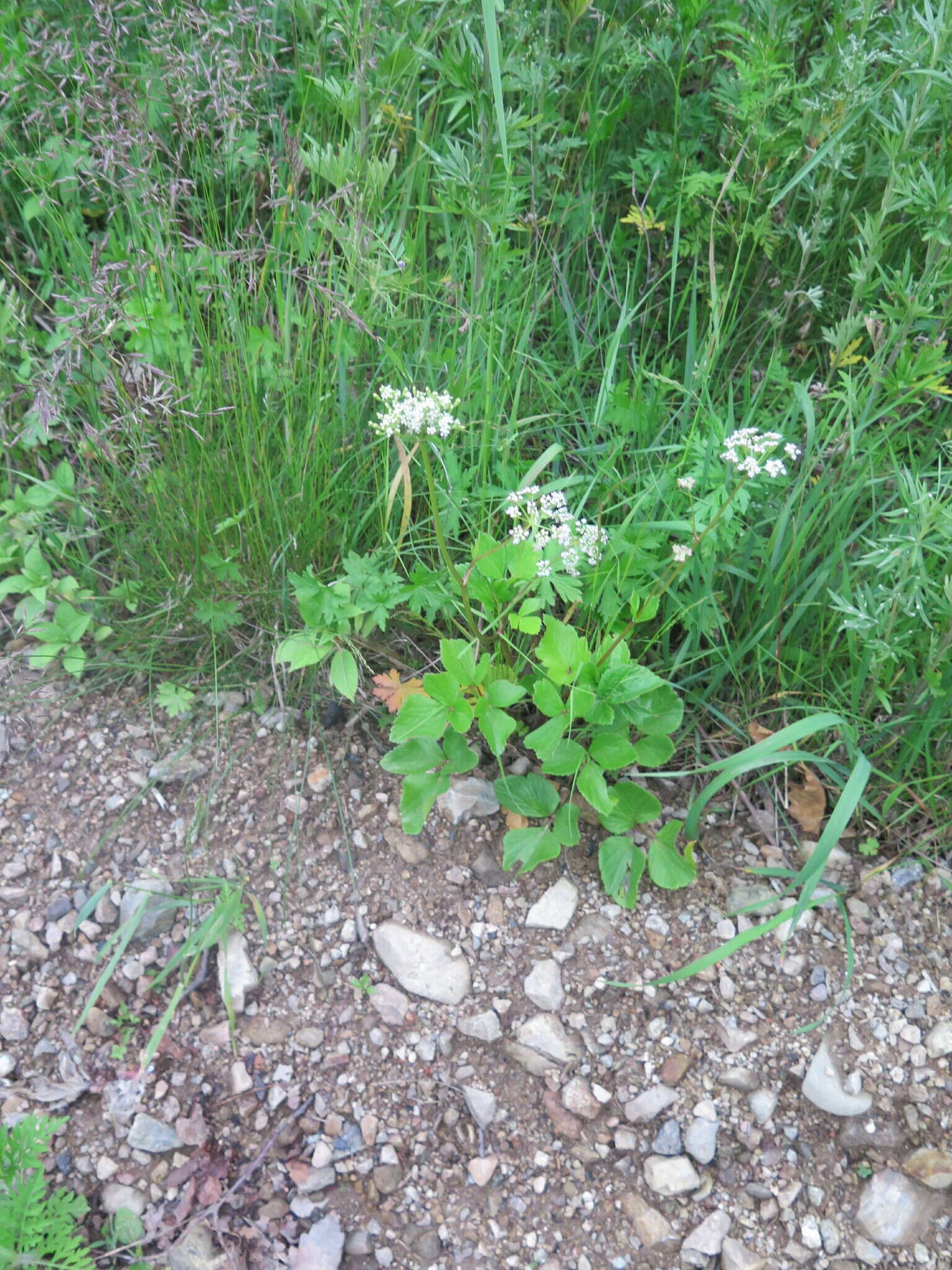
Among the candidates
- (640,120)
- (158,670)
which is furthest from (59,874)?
(640,120)

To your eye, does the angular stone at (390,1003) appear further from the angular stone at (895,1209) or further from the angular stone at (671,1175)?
the angular stone at (895,1209)

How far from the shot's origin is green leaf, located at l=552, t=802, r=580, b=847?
1.92 meters

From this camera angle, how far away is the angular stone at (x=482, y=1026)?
185 centimetres

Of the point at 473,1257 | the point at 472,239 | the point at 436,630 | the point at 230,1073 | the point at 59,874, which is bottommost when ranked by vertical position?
the point at 473,1257

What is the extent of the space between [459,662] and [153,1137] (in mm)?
1030

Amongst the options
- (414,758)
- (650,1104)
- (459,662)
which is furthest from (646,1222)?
(459,662)

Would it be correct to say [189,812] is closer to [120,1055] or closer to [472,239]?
[120,1055]

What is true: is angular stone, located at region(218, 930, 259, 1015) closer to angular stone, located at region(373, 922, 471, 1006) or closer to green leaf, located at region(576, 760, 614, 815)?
angular stone, located at region(373, 922, 471, 1006)

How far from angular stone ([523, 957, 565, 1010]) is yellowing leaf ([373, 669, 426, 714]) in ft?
2.01

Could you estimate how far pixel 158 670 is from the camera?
2303 mm

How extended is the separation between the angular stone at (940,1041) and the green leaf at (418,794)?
105 cm

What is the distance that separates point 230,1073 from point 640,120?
2.66 metres

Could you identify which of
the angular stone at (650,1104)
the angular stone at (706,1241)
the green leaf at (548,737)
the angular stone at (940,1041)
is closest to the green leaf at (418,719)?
the green leaf at (548,737)

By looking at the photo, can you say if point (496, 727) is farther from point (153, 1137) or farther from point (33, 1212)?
point (33, 1212)
